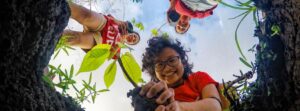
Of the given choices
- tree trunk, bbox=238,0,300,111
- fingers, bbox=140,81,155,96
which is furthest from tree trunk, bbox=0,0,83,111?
tree trunk, bbox=238,0,300,111

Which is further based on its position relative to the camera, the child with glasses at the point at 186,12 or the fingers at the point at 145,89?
the child with glasses at the point at 186,12

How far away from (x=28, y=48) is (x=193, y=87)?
2.93 feet

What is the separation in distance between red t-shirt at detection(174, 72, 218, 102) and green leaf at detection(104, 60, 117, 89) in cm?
49

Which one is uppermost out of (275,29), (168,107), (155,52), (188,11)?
(188,11)

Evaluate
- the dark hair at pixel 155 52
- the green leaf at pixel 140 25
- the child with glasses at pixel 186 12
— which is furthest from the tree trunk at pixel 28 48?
the child with glasses at pixel 186 12

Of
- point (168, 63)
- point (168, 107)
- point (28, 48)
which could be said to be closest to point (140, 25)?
point (168, 63)

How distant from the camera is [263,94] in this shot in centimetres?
65

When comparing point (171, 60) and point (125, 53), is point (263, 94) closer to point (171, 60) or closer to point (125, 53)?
point (125, 53)

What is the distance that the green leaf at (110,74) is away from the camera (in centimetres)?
80

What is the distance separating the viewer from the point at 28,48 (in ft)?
1.77

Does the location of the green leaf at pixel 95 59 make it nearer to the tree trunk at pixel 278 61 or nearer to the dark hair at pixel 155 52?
the tree trunk at pixel 278 61

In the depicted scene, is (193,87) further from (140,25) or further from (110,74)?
(110,74)

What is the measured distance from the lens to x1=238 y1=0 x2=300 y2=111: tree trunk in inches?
23.6

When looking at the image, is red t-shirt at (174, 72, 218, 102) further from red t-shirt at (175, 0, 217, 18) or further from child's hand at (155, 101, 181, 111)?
red t-shirt at (175, 0, 217, 18)
